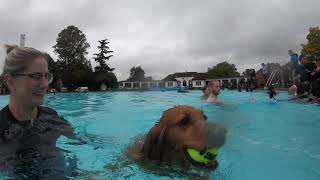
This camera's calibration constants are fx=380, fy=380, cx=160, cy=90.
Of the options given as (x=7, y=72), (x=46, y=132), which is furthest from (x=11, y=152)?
(x=7, y=72)

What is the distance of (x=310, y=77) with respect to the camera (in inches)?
573

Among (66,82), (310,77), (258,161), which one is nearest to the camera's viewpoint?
(258,161)

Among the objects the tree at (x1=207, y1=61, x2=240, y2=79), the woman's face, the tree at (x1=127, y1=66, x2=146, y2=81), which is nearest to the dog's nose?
the woman's face

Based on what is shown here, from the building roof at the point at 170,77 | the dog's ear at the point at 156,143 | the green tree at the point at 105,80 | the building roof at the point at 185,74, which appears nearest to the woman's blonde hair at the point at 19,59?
the dog's ear at the point at 156,143

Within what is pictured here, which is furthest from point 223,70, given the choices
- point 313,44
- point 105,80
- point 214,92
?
point 214,92

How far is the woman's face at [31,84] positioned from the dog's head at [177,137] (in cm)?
115

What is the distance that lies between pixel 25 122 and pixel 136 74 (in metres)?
107

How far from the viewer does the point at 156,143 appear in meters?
3.75

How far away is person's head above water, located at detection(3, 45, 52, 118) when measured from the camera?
3465mm

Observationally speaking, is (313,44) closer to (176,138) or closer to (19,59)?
(176,138)

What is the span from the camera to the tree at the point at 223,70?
11088 centimetres

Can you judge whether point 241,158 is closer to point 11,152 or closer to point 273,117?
point 11,152

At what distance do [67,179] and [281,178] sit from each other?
2122 millimetres

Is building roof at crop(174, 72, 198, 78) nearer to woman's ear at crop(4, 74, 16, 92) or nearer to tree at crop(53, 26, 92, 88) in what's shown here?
tree at crop(53, 26, 92, 88)
